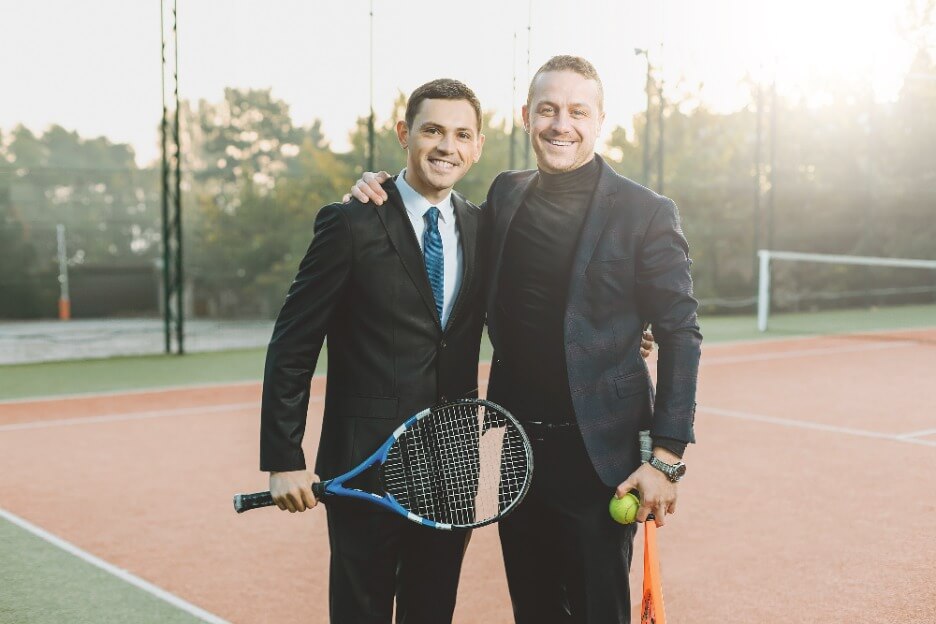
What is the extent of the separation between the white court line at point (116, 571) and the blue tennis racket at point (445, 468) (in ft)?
6.49

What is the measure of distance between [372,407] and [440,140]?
72 centimetres

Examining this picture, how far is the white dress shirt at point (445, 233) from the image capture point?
2746 mm

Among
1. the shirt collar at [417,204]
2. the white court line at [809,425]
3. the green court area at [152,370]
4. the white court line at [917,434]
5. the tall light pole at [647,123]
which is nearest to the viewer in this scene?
the shirt collar at [417,204]

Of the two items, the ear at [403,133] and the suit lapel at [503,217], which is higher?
the ear at [403,133]

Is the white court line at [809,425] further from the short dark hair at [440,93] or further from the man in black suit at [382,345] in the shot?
the short dark hair at [440,93]

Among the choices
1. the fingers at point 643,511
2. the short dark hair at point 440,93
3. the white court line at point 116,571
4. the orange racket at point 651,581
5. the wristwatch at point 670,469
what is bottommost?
the white court line at point 116,571

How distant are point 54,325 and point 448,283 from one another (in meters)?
27.3

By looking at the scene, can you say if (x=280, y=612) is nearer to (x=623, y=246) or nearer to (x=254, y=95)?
(x=623, y=246)

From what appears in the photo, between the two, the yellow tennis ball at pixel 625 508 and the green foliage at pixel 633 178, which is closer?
the yellow tennis ball at pixel 625 508

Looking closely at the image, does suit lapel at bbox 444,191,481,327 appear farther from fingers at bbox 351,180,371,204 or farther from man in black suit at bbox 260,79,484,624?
fingers at bbox 351,180,371,204

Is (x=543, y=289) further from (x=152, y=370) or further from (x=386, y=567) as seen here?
(x=152, y=370)

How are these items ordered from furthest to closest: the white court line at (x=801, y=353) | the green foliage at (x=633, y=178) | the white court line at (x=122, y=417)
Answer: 1. the green foliage at (x=633, y=178)
2. the white court line at (x=801, y=353)
3. the white court line at (x=122, y=417)

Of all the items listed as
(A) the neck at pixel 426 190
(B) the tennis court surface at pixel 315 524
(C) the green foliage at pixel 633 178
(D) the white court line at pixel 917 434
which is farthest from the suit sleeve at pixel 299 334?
(C) the green foliage at pixel 633 178

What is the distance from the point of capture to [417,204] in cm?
277
